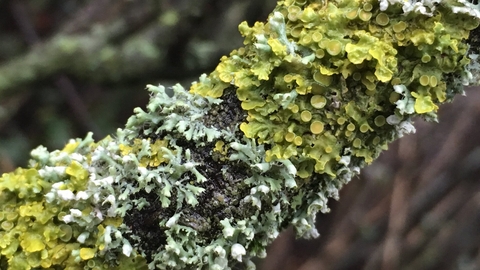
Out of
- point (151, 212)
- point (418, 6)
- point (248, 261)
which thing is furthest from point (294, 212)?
point (418, 6)

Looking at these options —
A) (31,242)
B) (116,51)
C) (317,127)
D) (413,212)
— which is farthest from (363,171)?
(31,242)

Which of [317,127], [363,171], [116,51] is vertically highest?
[116,51]

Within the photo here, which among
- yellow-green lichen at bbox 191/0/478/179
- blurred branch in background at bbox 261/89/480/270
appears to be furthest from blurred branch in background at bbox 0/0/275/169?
yellow-green lichen at bbox 191/0/478/179

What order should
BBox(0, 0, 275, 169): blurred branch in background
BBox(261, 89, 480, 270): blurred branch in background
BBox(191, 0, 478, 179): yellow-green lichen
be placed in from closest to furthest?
BBox(191, 0, 478, 179): yellow-green lichen < BBox(261, 89, 480, 270): blurred branch in background < BBox(0, 0, 275, 169): blurred branch in background

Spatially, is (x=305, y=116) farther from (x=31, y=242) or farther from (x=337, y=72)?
(x=31, y=242)

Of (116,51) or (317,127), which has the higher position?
(116,51)

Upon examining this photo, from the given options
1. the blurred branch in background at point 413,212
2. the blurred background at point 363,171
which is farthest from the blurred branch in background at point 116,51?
the blurred branch in background at point 413,212

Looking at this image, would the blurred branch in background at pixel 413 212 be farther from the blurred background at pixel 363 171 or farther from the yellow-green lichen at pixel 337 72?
the yellow-green lichen at pixel 337 72

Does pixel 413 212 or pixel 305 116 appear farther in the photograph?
pixel 413 212

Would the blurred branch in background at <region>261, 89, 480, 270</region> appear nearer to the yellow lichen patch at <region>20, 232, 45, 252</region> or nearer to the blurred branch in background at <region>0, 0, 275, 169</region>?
the blurred branch in background at <region>0, 0, 275, 169</region>

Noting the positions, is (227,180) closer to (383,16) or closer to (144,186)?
(144,186)
